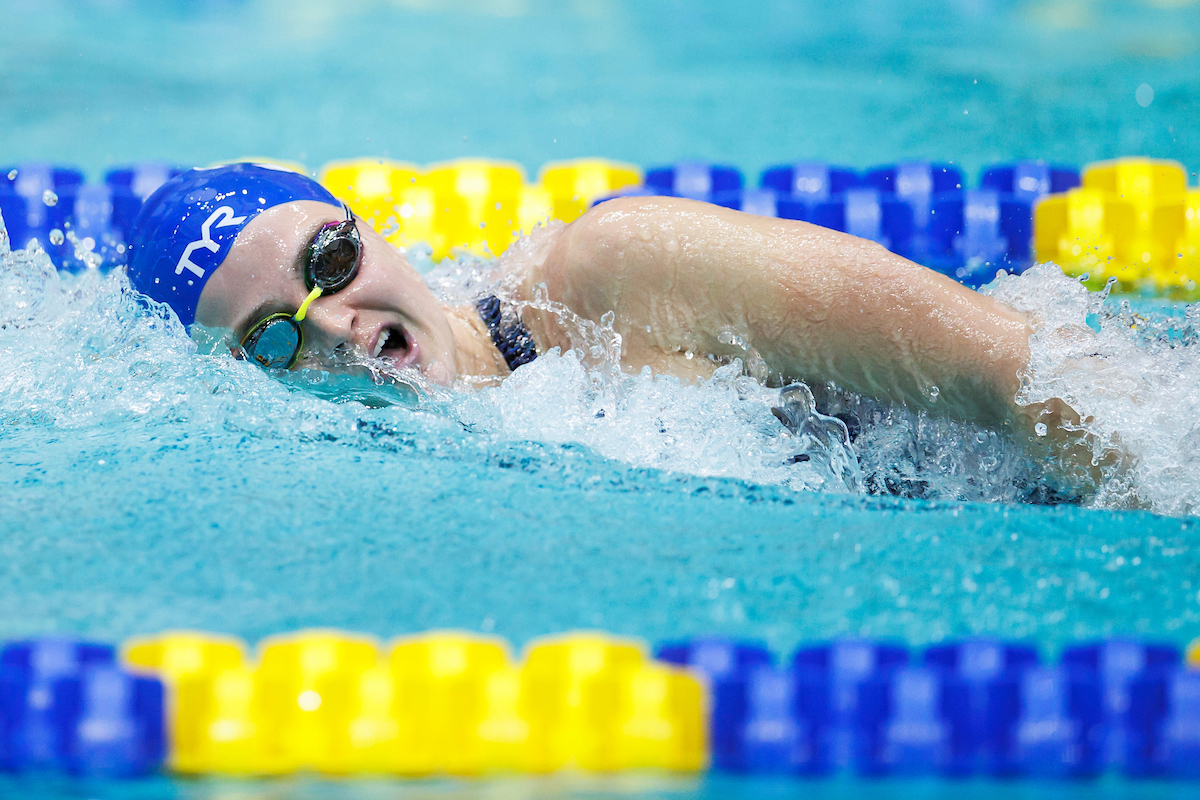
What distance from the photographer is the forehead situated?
2.02 meters

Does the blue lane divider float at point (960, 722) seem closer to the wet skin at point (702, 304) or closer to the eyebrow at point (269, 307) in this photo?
the wet skin at point (702, 304)

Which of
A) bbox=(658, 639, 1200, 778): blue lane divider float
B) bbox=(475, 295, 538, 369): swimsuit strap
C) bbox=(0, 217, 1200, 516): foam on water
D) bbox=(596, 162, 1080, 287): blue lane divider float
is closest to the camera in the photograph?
bbox=(658, 639, 1200, 778): blue lane divider float

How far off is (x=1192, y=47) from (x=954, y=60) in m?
1.10

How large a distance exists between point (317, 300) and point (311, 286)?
0.03 meters

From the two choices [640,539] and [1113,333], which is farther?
[1113,333]

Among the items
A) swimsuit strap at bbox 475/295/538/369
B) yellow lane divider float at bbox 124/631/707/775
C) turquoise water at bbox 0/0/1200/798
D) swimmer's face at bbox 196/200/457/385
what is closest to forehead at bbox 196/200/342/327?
swimmer's face at bbox 196/200/457/385

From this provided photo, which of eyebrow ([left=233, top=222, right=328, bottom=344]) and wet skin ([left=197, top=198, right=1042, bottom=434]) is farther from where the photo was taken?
eyebrow ([left=233, top=222, right=328, bottom=344])

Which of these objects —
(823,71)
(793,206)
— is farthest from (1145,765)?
(823,71)

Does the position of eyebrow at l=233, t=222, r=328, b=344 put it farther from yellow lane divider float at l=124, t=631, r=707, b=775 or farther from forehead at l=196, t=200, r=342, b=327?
yellow lane divider float at l=124, t=631, r=707, b=775

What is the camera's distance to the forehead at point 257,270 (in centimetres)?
202

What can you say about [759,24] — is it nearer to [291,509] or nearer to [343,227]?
[343,227]

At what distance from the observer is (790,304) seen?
1.87 metres

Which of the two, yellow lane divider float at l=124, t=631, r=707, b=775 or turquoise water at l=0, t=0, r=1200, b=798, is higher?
turquoise water at l=0, t=0, r=1200, b=798

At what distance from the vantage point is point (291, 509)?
5.55 feet
